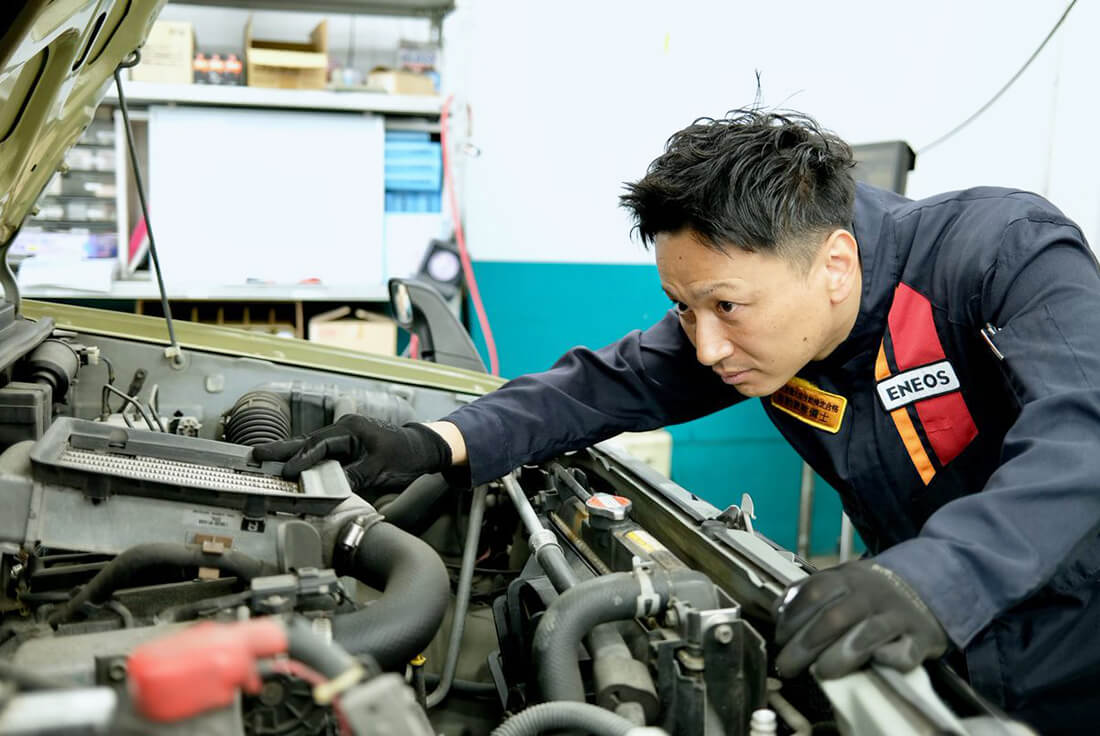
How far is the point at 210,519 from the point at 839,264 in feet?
2.94

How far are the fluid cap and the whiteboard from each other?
97.6 inches

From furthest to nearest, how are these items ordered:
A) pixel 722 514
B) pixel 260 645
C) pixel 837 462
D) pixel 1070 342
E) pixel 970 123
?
pixel 970 123
pixel 837 462
pixel 722 514
pixel 1070 342
pixel 260 645

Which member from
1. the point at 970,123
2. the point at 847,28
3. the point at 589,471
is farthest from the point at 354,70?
the point at 589,471

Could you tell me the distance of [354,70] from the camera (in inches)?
149

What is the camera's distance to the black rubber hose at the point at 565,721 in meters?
0.76

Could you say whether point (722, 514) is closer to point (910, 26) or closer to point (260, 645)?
point (260, 645)

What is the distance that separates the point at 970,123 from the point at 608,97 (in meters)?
1.34

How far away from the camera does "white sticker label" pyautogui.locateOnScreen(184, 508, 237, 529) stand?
99 cm

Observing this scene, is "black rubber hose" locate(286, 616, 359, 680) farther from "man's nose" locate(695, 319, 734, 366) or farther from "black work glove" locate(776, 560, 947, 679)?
"man's nose" locate(695, 319, 734, 366)

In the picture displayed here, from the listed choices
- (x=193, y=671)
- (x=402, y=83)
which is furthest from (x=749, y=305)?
(x=402, y=83)

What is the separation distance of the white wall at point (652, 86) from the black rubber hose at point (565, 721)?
279cm

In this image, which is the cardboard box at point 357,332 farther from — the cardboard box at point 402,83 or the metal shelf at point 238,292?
the cardboard box at point 402,83

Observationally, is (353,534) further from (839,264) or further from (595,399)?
(839,264)

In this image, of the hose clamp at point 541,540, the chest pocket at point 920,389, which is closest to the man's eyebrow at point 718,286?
the chest pocket at point 920,389
